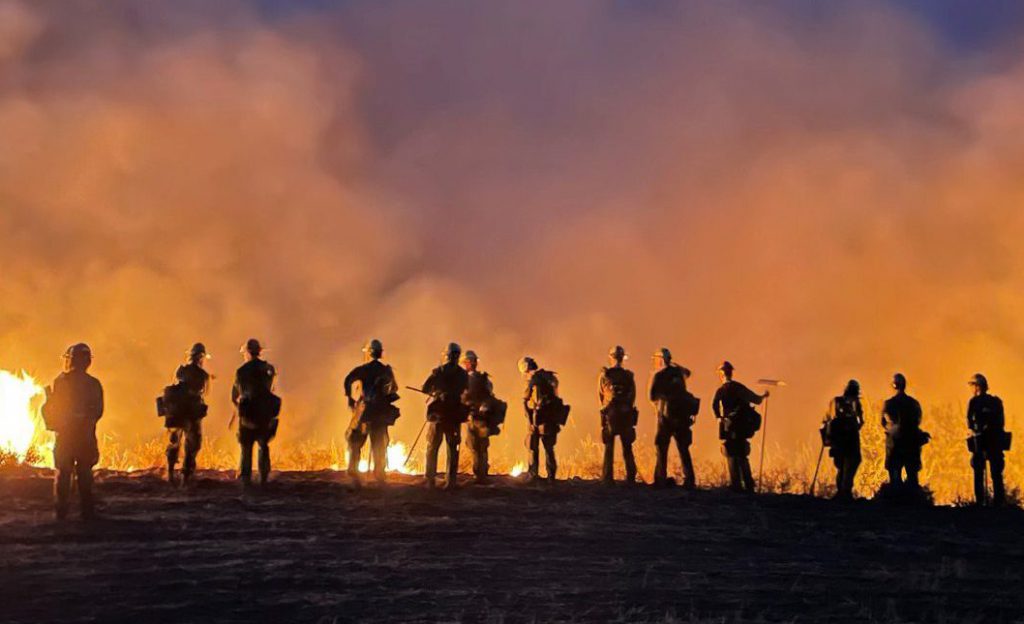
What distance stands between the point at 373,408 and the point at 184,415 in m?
3.06

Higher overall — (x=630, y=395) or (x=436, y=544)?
(x=630, y=395)

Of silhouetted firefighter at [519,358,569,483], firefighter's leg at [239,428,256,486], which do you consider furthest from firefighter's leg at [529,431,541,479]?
firefighter's leg at [239,428,256,486]

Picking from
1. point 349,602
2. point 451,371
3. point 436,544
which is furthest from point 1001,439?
point 349,602

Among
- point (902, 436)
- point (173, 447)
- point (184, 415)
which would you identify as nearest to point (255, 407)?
point (184, 415)

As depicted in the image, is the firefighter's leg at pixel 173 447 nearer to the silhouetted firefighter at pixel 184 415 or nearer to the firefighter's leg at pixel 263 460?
the silhouetted firefighter at pixel 184 415

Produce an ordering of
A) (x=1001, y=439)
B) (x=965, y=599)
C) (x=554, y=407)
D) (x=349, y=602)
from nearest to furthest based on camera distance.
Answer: (x=349, y=602) → (x=965, y=599) → (x=554, y=407) → (x=1001, y=439)

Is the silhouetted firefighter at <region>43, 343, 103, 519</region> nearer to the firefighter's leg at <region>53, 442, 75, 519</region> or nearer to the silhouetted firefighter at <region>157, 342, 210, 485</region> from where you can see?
the firefighter's leg at <region>53, 442, 75, 519</region>

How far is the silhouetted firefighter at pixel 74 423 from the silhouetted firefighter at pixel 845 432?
13.1 metres

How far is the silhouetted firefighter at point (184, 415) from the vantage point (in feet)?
63.8

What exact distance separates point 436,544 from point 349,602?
3106mm

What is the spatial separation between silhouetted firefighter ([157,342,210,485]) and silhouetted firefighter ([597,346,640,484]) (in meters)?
7.21

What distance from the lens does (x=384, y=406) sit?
2009 centimetres

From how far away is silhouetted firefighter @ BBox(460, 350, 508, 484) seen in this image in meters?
21.1

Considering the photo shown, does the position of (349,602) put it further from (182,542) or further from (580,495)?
(580,495)
